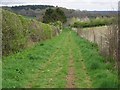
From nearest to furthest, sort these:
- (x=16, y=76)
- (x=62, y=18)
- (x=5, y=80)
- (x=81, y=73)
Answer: (x=5, y=80) < (x=16, y=76) < (x=81, y=73) < (x=62, y=18)

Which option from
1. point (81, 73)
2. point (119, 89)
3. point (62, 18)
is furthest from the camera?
point (62, 18)

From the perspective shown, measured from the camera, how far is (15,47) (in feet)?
67.5

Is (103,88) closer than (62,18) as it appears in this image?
Yes

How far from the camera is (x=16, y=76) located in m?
12.1

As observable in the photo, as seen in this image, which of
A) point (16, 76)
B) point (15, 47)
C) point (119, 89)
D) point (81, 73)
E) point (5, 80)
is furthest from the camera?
point (15, 47)

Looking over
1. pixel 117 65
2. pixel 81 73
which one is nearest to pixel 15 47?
pixel 81 73

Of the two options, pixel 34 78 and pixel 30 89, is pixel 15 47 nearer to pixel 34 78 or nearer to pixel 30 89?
pixel 34 78

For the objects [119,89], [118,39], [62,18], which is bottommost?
[62,18]

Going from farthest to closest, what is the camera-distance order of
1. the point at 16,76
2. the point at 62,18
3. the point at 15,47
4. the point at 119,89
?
the point at 62,18, the point at 15,47, the point at 16,76, the point at 119,89

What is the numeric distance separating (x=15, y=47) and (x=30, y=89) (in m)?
10.5

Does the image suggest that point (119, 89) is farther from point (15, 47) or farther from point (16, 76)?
point (15, 47)

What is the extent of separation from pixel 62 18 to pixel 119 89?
353ft

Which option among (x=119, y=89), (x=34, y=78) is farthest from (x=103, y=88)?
(x=34, y=78)

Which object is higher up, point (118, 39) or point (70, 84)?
point (118, 39)
